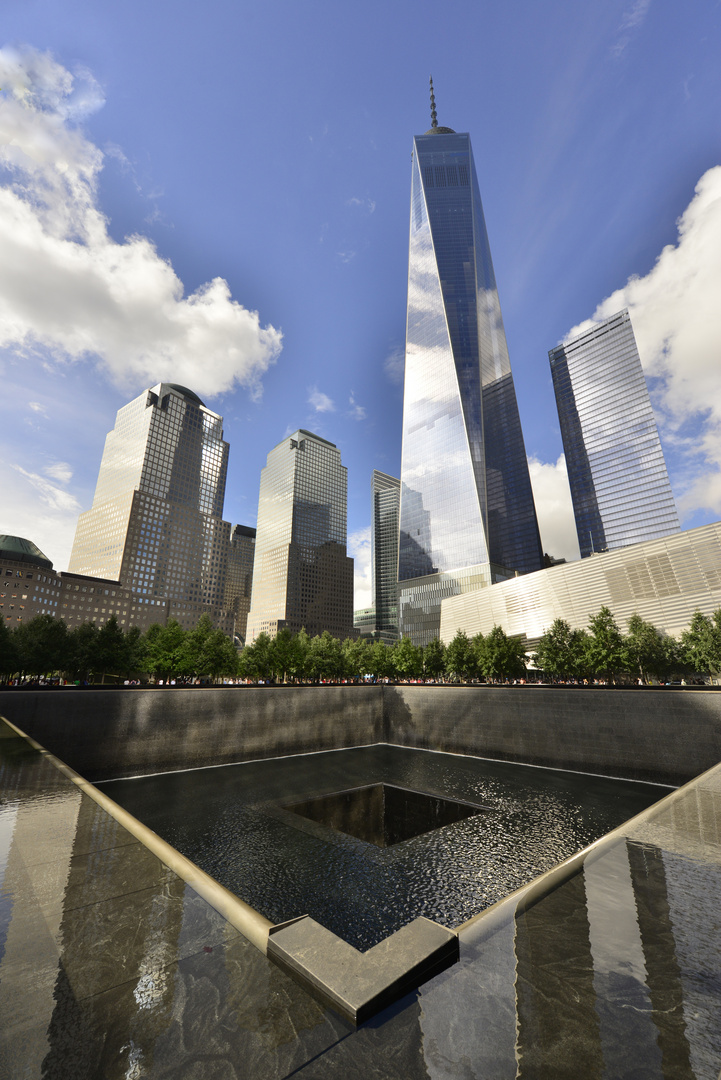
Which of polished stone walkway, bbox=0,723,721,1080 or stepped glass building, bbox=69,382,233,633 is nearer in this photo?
polished stone walkway, bbox=0,723,721,1080

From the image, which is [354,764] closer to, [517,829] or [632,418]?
[517,829]

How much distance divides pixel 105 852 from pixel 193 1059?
486cm

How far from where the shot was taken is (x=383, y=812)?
85.9ft

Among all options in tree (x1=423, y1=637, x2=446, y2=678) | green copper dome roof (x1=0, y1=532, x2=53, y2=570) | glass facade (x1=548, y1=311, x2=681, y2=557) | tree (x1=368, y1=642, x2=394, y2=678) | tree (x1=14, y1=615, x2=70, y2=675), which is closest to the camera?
tree (x1=14, y1=615, x2=70, y2=675)

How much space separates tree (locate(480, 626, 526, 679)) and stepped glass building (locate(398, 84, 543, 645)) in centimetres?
6203

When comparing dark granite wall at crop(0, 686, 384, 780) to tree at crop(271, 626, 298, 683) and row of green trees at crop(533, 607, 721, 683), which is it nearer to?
tree at crop(271, 626, 298, 683)

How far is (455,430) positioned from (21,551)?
157187mm

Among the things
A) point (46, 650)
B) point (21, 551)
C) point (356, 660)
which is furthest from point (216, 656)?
point (21, 551)

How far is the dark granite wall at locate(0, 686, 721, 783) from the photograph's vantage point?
27.1m

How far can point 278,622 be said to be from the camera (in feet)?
656

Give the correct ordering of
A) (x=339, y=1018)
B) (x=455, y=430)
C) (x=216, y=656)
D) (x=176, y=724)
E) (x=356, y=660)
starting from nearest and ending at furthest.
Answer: (x=339, y=1018)
(x=176, y=724)
(x=216, y=656)
(x=356, y=660)
(x=455, y=430)

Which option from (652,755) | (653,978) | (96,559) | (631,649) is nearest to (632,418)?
(631,649)

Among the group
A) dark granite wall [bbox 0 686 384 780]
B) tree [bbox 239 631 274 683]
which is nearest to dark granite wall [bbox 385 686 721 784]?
dark granite wall [bbox 0 686 384 780]

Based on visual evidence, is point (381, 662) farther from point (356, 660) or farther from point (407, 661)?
point (407, 661)
